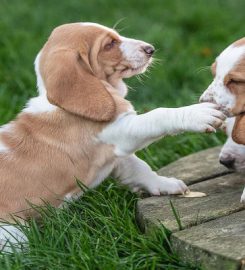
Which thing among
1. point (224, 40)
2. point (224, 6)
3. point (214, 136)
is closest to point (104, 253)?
point (214, 136)

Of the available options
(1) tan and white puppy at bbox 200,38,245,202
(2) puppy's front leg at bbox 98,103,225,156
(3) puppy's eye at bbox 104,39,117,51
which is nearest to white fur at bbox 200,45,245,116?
(1) tan and white puppy at bbox 200,38,245,202

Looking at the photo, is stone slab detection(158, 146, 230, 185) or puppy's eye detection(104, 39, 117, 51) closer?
puppy's eye detection(104, 39, 117, 51)

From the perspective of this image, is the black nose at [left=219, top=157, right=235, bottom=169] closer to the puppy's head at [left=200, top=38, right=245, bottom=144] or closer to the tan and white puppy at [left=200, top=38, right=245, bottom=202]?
the tan and white puppy at [left=200, top=38, right=245, bottom=202]

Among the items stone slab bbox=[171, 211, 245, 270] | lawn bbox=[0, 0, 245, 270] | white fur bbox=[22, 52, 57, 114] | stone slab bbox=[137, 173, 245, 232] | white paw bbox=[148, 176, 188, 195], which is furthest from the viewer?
white paw bbox=[148, 176, 188, 195]

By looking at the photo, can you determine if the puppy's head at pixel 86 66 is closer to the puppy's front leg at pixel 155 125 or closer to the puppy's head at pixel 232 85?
the puppy's front leg at pixel 155 125

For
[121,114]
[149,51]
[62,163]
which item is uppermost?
[149,51]

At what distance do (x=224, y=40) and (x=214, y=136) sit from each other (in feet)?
12.1

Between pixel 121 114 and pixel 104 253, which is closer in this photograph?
pixel 104 253

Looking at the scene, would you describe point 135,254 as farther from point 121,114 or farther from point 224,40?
point 224,40

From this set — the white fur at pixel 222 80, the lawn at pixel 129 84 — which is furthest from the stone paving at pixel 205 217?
the white fur at pixel 222 80

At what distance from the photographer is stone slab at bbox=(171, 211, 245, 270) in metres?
3.75

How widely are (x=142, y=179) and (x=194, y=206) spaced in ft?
1.93

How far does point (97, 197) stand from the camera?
4.84 m

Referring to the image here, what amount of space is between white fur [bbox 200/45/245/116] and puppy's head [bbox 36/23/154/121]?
0.59 metres
